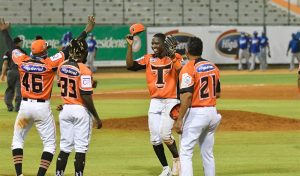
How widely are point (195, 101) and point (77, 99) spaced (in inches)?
73.2

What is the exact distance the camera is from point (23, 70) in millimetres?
12492

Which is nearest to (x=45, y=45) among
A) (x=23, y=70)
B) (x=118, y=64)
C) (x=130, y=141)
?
(x=23, y=70)

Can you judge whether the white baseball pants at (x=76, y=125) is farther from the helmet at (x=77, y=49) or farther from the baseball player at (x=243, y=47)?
the baseball player at (x=243, y=47)

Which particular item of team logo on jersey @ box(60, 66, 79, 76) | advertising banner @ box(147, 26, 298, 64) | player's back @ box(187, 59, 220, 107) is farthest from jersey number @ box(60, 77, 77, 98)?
advertising banner @ box(147, 26, 298, 64)

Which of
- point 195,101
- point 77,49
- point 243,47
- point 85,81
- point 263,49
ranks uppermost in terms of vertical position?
point 77,49

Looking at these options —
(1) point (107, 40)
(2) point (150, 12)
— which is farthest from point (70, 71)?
(2) point (150, 12)

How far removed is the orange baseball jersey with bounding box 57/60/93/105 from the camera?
11.8 m

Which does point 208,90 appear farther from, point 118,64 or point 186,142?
point 118,64

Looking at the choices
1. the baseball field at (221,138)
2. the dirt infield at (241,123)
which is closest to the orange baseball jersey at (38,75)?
the baseball field at (221,138)

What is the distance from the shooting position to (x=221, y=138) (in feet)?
63.1

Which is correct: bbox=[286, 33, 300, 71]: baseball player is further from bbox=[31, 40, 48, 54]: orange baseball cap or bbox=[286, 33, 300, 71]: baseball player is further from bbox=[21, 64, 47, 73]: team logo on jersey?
bbox=[21, 64, 47, 73]: team logo on jersey

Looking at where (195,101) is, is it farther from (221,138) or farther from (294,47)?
(294,47)

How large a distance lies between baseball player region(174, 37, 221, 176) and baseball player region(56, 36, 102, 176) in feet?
4.91

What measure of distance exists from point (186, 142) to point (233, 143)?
23.4ft
